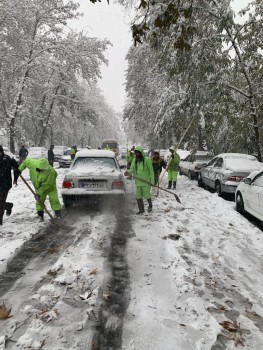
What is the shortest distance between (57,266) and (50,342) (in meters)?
1.89

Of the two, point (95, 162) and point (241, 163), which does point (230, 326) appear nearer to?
point (95, 162)

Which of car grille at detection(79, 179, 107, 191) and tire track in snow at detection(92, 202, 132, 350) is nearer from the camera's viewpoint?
tire track in snow at detection(92, 202, 132, 350)

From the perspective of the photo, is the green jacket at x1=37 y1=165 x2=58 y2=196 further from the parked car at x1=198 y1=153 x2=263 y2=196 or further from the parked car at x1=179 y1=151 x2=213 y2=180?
the parked car at x1=179 y1=151 x2=213 y2=180

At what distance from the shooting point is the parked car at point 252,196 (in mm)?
8094

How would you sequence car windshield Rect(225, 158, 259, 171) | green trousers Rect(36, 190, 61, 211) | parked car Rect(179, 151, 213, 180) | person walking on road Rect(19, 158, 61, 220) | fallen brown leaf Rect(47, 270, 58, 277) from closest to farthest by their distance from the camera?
1. fallen brown leaf Rect(47, 270, 58, 277)
2. person walking on road Rect(19, 158, 61, 220)
3. green trousers Rect(36, 190, 61, 211)
4. car windshield Rect(225, 158, 259, 171)
5. parked car Rect(179, 151, 213, 180)

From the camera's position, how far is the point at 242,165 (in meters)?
12.1

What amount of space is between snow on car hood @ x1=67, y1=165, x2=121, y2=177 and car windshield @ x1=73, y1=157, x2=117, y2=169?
14 cm

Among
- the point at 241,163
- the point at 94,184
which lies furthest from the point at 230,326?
the point at 241,163

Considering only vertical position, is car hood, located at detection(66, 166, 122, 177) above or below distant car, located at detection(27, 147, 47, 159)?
above

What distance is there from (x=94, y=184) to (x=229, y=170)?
5.39 metres

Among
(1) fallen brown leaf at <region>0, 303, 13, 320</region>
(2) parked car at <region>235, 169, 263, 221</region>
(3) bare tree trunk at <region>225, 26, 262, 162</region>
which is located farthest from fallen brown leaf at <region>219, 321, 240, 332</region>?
(3) bare tree trunk at <region>225, 26, 262, 162</region>

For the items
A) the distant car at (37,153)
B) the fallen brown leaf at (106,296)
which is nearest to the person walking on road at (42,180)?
the fallen brown leaf at (106,296)

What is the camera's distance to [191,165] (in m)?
18.2

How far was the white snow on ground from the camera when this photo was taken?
3.42 metres
